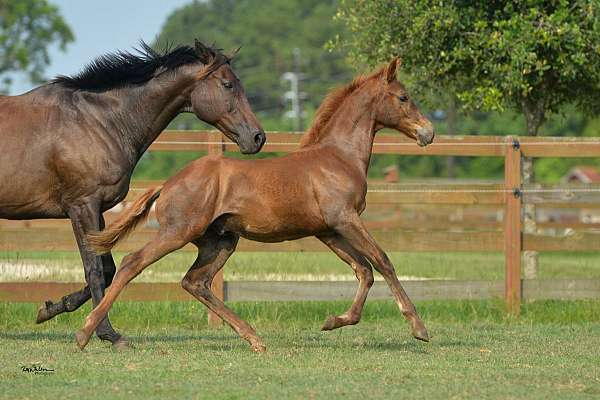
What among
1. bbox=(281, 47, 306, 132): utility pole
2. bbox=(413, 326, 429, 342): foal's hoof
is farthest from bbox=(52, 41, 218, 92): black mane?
bbox=(281, 47, 306, 132): utility pole

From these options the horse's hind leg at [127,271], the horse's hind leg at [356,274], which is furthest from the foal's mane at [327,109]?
the horse's hind leg at [127,271]

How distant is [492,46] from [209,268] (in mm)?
4937

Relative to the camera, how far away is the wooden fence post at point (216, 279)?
388 inches

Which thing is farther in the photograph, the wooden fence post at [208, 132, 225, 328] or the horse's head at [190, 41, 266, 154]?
the wooden fence post at [208, 132, 225, 328]

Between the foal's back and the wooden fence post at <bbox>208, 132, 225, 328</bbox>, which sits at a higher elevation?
the foal's back

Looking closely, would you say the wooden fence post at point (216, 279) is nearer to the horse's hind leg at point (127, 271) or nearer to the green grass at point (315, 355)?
the green grass at point (315, 355)

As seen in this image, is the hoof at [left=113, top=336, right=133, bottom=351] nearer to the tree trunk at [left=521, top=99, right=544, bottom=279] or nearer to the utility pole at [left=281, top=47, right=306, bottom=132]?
the tree trunk at [left=521, top=99, right=544, bottom=279]

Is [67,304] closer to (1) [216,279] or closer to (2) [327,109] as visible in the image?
(1) [216,279]

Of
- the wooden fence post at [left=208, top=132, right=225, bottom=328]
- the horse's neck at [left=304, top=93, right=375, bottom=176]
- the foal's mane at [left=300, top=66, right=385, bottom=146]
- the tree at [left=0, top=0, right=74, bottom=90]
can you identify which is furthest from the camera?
the tree at [left=0, top=0, right=74, bottom=90]

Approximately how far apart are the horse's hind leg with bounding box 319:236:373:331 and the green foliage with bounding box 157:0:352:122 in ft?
211

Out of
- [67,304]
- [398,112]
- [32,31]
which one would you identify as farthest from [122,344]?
[32,31]

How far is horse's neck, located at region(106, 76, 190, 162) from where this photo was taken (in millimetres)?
8258

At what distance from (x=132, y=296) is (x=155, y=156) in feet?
166

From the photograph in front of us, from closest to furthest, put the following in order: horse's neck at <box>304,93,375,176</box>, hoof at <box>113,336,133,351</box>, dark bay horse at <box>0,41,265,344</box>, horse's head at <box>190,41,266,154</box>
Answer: hoof at <box>113,336,133,351</box>
dark bay horse at <box>0,41,265,344</box>
horse's neck at <box>304,93,375,176</box>
horse's head at <box>190,41,266,154</box>
